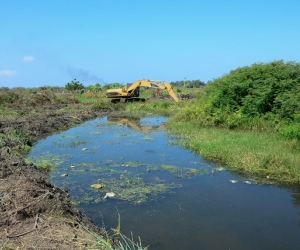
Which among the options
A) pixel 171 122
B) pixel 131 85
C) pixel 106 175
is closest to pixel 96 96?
pixel 131 85

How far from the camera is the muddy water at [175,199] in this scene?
5996 millimetres

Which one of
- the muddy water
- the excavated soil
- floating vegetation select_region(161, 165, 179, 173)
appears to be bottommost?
the muddy water

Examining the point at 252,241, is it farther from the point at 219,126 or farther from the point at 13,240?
the point at 219,126

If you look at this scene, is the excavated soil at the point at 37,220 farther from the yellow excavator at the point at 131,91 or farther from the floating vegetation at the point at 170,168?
the yellow excavator at the point at 131,91

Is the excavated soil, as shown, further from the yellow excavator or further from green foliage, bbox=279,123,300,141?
the yellow excavator

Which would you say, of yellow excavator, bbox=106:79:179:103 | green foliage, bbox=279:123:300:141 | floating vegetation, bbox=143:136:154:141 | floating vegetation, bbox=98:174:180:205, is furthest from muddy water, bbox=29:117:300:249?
yellow excavator, bbox=106:79:179:103

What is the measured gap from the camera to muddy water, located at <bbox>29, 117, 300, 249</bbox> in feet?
19.7

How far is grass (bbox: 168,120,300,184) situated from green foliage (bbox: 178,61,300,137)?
115 centimetres

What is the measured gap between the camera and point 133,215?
682 centimetres

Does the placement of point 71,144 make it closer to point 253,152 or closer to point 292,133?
point 253,152

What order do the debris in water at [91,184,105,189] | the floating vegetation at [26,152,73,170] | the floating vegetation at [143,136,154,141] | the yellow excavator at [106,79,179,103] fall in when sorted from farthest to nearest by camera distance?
the yellow excavator at [106,79,179,103], the floating vegetation at [143,136,154,141], the floating vegetation at [26,152,73,170], the debris in water at [91,184,105,189]

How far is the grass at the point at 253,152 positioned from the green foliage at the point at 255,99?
3.76 ft

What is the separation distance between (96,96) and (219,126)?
26079 mm

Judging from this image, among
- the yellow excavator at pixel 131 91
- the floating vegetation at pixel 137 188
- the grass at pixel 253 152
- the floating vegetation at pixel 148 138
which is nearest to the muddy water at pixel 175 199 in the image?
the floating vegetation at pixel 137 188
